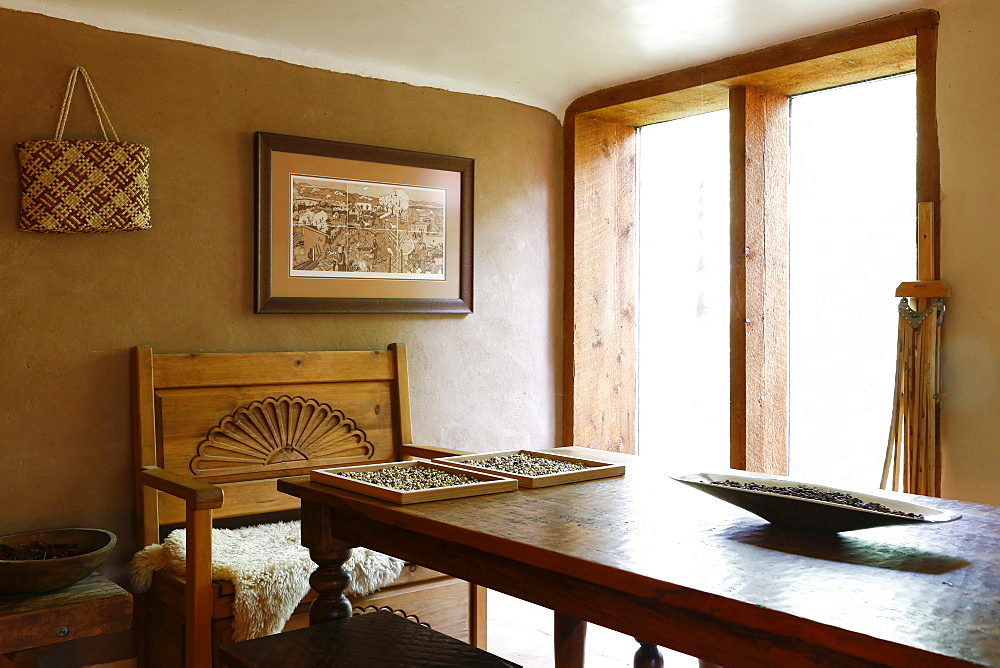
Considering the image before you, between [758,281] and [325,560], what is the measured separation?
2.25m

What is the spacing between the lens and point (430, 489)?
1814mm

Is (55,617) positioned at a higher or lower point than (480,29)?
lower

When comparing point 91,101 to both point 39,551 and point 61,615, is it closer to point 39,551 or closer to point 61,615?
point 39,551

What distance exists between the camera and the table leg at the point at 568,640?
8.14ft

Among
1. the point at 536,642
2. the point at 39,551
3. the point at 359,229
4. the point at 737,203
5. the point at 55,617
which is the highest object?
the point at 737,203

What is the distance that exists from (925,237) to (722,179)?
3.87 ft

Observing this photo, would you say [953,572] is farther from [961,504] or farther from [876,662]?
[961,504]

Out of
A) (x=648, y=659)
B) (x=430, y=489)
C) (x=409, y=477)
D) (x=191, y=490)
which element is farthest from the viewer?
(x=191, y=490)

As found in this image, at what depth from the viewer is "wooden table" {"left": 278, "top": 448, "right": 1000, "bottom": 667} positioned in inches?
41.2

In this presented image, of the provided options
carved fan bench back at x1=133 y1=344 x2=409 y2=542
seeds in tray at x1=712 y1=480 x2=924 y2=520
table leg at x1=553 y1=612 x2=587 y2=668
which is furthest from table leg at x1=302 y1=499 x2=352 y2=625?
carved fan bench back at x1=133 y1=344 x2=409 y2=542

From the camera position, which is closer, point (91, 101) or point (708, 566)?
point (708, 566)

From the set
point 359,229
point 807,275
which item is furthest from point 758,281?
point 359,229

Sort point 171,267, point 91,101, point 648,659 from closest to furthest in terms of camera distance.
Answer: point 648,659, point 91,101, point 171,267

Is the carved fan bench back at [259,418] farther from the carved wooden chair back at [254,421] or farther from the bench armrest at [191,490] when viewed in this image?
the bench armrest at [191,490]
